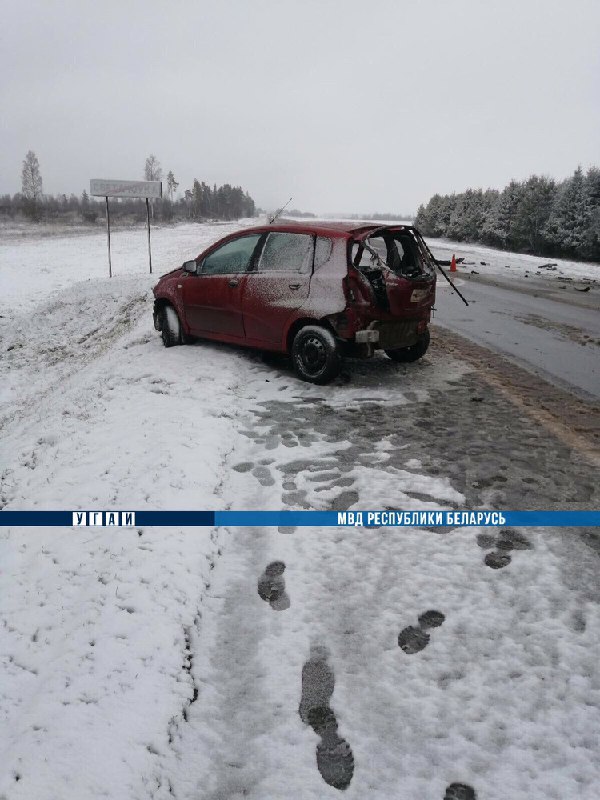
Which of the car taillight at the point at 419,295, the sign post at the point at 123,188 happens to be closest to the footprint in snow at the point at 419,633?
the car taillight at the point at 419,295

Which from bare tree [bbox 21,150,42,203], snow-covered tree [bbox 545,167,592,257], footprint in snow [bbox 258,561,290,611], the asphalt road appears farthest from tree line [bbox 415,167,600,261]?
bare tree [bbox 21,150,42,203]

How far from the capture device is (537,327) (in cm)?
1081

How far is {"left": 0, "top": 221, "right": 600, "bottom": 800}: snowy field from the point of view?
2.23m

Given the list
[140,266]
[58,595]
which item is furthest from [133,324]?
[140,266]

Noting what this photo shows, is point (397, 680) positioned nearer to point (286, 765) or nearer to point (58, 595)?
point (286, 765)

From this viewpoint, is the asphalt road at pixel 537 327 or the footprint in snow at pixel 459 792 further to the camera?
the asphalt road at pixel 537 327

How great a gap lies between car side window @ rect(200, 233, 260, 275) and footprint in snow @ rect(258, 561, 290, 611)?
449 cm

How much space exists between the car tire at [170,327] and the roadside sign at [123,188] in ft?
40.0

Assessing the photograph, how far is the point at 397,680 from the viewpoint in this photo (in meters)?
2.62

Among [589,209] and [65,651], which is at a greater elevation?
[589,209]

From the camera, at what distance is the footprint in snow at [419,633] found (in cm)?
280

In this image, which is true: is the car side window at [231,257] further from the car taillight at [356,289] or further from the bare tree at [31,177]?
the bare tree at [31,177]

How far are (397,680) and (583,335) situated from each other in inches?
356

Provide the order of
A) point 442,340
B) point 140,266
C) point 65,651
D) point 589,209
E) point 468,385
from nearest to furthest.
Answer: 1. point 65,651
2. point 468,385
3. point 442,340
4. point 140,266
5. point 589,209
